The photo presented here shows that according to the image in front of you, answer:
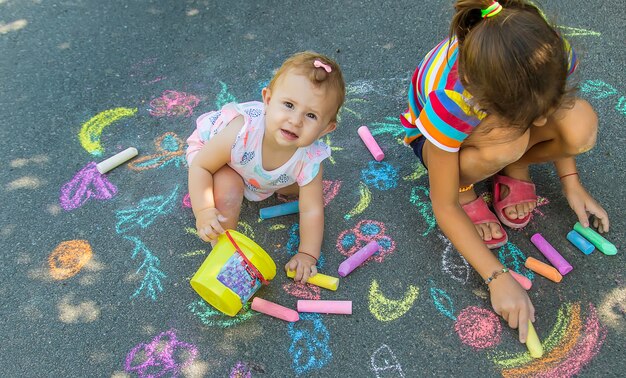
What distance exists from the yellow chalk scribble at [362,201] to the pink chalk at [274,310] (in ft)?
1.87

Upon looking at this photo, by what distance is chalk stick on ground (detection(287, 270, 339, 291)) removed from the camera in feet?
7.20

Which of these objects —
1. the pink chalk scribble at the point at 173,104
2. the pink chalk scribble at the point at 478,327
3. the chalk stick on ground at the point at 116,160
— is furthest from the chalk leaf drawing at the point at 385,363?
the pink chalk scribble at the point at 173,104

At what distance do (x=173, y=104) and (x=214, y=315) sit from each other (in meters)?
1.40

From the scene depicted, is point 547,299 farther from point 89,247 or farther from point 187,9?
point 187,9

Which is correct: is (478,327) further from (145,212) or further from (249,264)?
(145,212)

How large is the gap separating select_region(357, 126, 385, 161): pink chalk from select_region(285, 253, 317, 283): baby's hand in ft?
2.40

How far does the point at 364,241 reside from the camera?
7.87 feet

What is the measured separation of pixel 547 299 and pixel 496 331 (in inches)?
11.0

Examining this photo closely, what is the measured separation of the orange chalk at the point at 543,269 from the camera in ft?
7.21

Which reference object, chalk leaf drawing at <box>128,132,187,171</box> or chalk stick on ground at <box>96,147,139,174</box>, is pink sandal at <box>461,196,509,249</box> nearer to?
chalk leaf drawing at <box>128,132,187,171</box>

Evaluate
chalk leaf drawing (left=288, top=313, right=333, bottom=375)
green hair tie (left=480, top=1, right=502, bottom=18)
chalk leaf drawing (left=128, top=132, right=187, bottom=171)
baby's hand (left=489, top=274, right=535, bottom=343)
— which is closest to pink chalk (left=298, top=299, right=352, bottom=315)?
chalk leaf drawing (left=288, top=313, right=333, bottom=375)

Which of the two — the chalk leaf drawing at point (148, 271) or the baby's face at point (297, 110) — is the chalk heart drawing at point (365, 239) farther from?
the chalk leaf drawing at point (148, 271)

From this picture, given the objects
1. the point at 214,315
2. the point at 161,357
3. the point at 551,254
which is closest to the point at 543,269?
the point at 551,254

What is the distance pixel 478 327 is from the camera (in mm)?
2086
